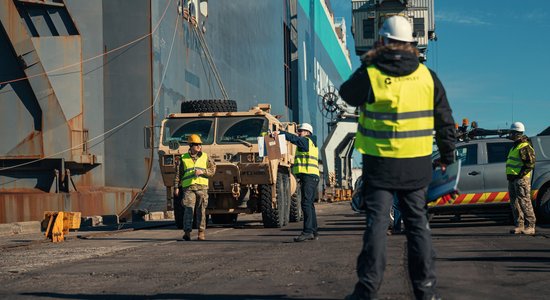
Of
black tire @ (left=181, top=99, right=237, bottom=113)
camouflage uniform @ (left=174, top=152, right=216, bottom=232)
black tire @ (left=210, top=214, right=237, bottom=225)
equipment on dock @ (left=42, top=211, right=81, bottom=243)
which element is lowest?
black tire @ (left=210, top=214, right=237, bottom=225)

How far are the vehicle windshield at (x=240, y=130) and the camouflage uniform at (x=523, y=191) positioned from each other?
5720mm

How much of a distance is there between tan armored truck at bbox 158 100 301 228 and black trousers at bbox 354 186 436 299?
11035 millimetres

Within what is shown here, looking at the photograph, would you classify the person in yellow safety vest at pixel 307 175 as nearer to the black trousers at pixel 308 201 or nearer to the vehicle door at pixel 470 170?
the black trousers at pixel 308 201

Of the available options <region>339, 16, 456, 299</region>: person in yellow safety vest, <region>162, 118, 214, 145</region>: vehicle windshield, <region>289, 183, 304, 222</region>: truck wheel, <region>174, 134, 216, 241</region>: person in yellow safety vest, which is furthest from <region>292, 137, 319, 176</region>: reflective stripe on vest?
<region>289, 183, 304, 222</region>: truck wheel

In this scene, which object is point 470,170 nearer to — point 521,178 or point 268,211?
point 521,178

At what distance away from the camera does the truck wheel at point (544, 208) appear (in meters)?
15.0

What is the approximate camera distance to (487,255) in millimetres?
8891

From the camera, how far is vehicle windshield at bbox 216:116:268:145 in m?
16.6

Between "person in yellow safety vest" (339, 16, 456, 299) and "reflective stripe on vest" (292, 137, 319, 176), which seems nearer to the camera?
"person in yellow safety vest" (339, 16, 456, 299)

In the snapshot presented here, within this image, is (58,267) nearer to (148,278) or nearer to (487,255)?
(148,278)

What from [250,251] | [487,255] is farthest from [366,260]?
[250,251]

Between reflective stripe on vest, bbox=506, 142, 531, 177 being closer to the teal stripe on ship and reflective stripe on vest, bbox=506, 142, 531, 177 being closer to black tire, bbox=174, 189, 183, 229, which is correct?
black tire, bbox=174, 189, 183, 229

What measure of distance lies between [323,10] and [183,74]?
162 feet

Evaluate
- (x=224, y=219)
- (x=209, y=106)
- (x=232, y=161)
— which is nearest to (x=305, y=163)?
(x=232, y=161)
